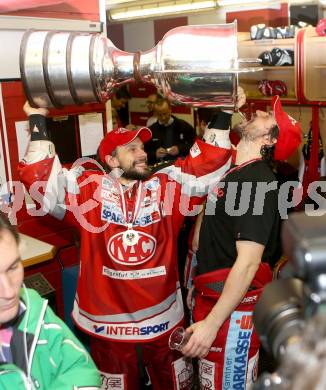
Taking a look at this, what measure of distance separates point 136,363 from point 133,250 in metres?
0.46

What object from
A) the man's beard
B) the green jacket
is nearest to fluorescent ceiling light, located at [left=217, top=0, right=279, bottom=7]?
the man's beard

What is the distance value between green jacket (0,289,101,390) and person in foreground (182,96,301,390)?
679 millimetres

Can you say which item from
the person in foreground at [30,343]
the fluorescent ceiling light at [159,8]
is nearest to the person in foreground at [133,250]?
the person in foreground at [30,343]

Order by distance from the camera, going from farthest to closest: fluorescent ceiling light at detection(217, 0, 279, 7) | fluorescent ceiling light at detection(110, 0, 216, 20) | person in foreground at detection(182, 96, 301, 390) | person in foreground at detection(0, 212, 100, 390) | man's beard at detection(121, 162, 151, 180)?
1. fluorescent ceiling light at detection(110, 0, 216, 20)
2. fluorescent ceiling light at detection(217, 0, 279, 7)
3. man's beard at detection(121, 162, 151, 180)
4. person in foreground at detection(182, 96, 301, 390)
5. person in foreground at detection(0, 212, 100, 390)

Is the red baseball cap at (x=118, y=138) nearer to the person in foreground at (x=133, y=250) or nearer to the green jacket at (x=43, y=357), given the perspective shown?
the person in foreground at (x=133, y=250)

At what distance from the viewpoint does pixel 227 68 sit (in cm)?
148

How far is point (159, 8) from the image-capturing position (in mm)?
7508

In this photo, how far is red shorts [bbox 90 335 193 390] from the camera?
6.40 ft

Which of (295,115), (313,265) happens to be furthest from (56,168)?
(295,115)

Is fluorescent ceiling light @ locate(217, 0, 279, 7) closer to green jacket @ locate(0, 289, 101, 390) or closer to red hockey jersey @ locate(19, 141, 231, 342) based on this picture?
red hockey jersey @ locate(19, 141, 231, 342)

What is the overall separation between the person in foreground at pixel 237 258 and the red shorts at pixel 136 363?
0.38 feet

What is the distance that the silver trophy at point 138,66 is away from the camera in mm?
1491

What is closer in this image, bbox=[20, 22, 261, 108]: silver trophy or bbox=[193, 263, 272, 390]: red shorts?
bbox=[20, 22, 261, 108]: silver trophy

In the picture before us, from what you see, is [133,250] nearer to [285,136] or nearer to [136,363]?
[136,363]
